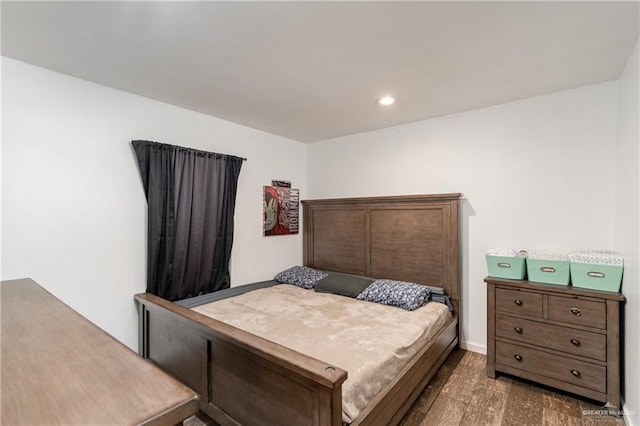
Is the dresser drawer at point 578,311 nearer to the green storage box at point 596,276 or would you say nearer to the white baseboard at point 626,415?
the green storage box at point 596,276

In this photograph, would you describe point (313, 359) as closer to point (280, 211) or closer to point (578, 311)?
point (578, 311)

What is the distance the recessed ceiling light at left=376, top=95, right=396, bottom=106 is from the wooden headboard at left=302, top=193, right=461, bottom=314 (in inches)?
40.3

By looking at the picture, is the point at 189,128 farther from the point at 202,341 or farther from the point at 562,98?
the point at 562,98

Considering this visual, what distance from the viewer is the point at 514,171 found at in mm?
2734

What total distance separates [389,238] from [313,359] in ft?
7.11

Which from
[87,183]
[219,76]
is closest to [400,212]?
[219,76]

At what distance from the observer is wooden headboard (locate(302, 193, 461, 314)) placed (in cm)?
299

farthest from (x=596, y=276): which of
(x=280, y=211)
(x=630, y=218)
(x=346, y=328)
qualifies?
(x=280, y=211)

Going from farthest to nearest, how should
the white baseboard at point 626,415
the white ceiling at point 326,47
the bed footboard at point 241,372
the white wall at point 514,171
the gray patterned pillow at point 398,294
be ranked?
1. the gray patterned pillow at point 398,294
2. the white wall at point 514,171
3. the white baseboard at point 626,415
4. the white ceiling at point 326,47
5. the bed footboard at point 241,372

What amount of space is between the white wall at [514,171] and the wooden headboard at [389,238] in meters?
0.18

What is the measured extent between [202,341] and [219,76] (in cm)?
190

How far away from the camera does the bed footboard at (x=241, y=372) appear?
1328 millimetres

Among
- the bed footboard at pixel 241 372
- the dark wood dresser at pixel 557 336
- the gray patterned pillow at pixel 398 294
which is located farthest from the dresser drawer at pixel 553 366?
the bed footboard at pixel 241 372

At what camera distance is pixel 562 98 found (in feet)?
8.23
